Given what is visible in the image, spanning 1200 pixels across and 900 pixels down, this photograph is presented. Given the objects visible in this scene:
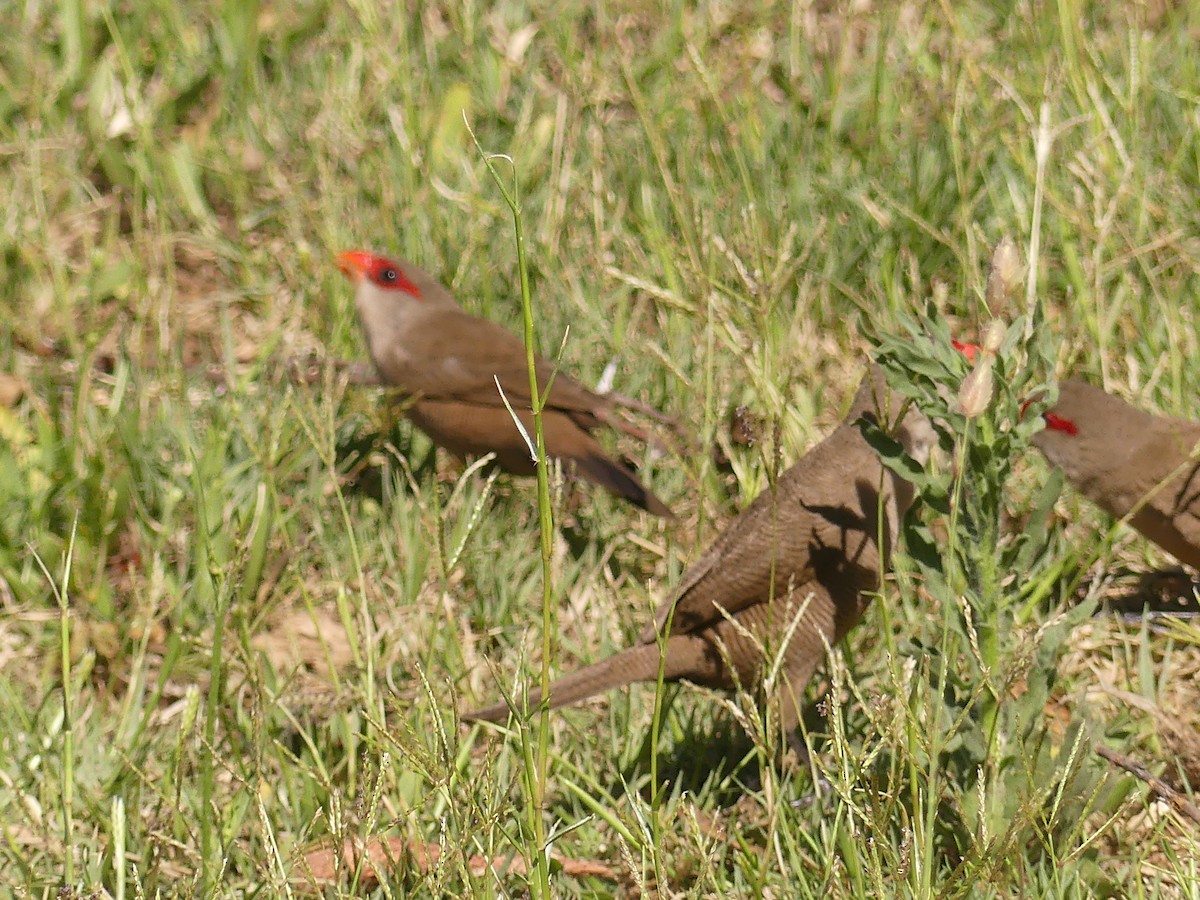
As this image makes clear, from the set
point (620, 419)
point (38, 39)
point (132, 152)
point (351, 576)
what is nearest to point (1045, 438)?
point (620, 419)

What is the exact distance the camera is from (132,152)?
20.4 ft

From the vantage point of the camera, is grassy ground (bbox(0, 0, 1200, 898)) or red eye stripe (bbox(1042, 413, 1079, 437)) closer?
grassy ground (bbox(0, 0, 1200, 898))

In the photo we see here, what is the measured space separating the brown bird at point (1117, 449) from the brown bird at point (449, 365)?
1.34m

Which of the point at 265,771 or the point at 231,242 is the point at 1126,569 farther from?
the point at 231,242

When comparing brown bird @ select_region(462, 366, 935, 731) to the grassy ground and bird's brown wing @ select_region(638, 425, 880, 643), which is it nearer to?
bird's brown wing @ select_region(638, 425, 880, 643)

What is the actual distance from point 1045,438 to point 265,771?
2.36 m

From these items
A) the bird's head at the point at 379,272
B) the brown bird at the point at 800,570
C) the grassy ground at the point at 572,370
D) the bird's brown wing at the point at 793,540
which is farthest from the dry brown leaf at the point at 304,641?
the bird's head at the point at 379,272

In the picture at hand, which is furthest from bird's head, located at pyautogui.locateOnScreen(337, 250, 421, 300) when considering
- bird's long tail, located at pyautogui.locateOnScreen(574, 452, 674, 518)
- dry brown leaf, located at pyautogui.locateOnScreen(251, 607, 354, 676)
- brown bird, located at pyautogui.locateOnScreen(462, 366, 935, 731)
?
brown bird, located at pyautogui.locateOnScreen(462, 366, 935, 731)

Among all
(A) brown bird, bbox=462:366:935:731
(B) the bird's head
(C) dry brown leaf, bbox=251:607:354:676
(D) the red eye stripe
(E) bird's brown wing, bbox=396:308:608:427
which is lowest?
(C) dry brown leaf, bbox=251:607:354:676

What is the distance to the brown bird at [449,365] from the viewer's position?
506 cm

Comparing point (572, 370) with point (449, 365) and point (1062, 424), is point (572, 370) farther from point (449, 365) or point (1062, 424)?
point (1062, 424)

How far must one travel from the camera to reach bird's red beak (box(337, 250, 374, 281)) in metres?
5.40

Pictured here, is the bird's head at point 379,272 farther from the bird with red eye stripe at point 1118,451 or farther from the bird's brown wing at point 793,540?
the bird with red eye stripe at point 1118,451

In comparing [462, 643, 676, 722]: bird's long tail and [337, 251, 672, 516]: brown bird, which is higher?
[462, 643, 676, 722]: bird's long tail
